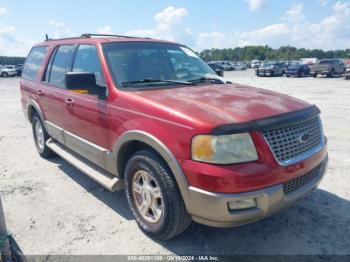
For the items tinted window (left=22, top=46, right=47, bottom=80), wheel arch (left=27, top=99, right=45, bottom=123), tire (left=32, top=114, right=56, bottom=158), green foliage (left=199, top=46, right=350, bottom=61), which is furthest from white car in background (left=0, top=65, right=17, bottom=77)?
green foliage (left=199, top=46, right=350, bottom=61)

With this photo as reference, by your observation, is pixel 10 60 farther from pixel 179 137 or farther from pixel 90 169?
pixel 179 137

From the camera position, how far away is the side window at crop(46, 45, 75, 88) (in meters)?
4.59

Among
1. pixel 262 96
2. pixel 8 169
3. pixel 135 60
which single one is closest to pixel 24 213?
pixel 8 169

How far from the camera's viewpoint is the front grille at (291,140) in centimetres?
271

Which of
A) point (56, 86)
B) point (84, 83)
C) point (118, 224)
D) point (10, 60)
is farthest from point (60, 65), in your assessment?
point (10, 60)

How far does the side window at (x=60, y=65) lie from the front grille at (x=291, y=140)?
10.3 feet

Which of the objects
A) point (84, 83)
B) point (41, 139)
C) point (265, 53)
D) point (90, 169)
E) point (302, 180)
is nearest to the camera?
point (302, 180)

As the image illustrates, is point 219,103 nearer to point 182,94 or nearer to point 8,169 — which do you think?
point 182,94

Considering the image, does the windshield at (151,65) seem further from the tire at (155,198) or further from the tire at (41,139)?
the tire at (41,139)

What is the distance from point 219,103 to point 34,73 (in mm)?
4045

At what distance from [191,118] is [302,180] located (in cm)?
124

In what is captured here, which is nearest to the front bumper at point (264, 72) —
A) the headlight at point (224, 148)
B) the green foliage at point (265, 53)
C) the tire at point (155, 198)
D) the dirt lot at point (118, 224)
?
the dirt lot at point (118, 224)

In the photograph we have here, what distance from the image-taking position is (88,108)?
12.6ft

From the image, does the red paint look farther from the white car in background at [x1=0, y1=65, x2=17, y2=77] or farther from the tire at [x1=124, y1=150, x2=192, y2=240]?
the white car in background at [x1=0, y1=65, x2=17, y2=77]
